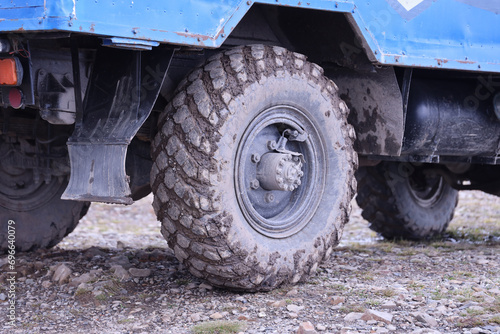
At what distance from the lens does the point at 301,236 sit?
3.83 m

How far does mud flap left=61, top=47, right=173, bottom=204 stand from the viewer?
10.7ft

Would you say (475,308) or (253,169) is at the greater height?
(253,169)

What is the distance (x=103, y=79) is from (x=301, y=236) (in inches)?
53.1

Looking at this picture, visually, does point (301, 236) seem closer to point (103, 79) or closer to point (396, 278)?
point (396, 278)

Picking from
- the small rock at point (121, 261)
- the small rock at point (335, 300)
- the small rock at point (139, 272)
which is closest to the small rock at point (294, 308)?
the small rock at point (335, 300)

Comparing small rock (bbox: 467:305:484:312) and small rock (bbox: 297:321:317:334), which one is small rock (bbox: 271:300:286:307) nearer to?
small rock (bbox: 297:321:317:334)

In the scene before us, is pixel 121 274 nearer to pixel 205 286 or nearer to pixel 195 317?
pixel 205 286

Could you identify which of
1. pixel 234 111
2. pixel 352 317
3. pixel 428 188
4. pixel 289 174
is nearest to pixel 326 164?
pixel 289 174

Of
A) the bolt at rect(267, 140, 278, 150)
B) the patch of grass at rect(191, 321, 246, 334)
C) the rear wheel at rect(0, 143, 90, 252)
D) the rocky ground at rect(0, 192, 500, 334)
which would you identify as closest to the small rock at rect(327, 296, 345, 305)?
the rocky ground at rect(0, 192, 500, 334)

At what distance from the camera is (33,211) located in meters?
4.74

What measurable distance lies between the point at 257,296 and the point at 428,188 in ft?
11.2

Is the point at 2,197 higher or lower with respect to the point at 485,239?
higher

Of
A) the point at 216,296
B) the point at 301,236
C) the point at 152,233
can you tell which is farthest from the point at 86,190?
the point at 152,233

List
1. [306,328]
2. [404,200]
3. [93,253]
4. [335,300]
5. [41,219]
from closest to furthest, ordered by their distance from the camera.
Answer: [306,328] → [335,300] → [41,219] → [93,253] → [404,200]
